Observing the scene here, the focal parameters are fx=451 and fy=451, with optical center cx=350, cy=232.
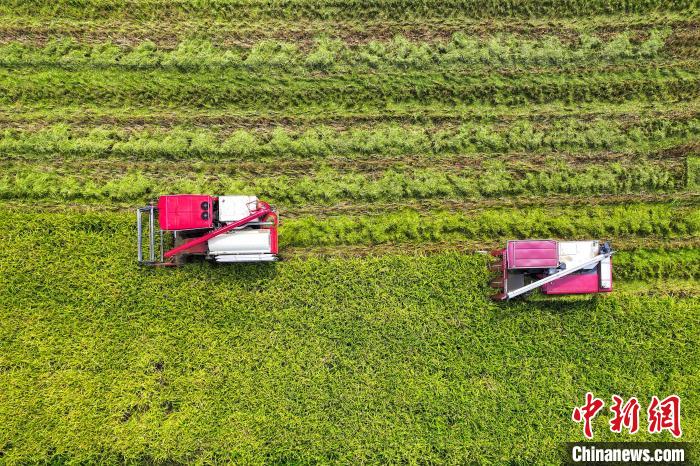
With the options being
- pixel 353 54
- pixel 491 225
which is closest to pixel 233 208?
pixel 353 54

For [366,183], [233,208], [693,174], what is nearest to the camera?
[233,208]

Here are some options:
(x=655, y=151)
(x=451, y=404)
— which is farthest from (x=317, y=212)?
(x=655, y=151)

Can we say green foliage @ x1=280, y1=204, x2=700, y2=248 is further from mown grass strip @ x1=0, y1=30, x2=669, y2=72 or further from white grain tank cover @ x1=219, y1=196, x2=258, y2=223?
mown grass strip @ x1=0, y1=30, x2=669, y2=72

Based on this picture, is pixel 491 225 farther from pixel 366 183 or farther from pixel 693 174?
pixel 693 174

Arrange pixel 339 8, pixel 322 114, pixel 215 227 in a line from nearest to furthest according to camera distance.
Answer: pixel 215 227 → pixel 322 114 → pixel 339 8

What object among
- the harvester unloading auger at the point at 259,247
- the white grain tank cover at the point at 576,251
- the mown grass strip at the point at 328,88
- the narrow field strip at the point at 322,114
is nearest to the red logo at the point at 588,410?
the harvester unloading auger at the point at 259,247
